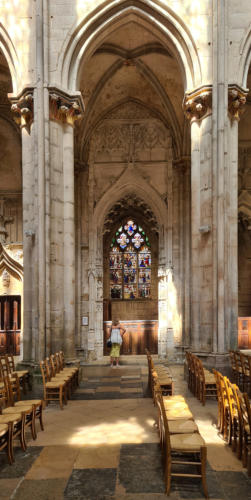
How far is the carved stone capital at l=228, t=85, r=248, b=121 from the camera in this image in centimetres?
1002

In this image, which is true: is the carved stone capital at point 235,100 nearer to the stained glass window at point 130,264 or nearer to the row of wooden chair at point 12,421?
the row of wooden chair at point 12,421

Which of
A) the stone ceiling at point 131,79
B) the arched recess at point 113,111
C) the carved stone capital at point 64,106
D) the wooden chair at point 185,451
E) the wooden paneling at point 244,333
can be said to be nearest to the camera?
the wooden chair at point 185,451

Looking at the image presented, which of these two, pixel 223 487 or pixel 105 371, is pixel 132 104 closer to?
pixel 105 371

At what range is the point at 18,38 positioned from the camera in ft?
33.5

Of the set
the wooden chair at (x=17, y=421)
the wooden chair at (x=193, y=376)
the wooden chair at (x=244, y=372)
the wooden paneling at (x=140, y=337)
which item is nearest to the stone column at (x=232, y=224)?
the wooden chair at (x=244, y=372)

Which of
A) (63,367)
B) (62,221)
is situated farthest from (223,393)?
(62,221)

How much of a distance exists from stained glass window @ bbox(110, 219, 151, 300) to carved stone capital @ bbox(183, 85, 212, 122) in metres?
8.28

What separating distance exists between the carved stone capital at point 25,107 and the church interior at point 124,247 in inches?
1.8

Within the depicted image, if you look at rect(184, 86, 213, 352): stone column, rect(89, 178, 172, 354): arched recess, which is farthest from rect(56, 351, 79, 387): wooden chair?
rect(89, 178, 172, 354): arched recess

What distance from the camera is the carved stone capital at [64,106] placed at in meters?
10.0

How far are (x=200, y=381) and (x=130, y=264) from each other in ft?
35.5

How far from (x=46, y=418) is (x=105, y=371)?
5257 millimetres

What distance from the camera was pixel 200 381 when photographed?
7664 millimetres

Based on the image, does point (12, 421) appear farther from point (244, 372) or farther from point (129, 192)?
point (129, 192)
